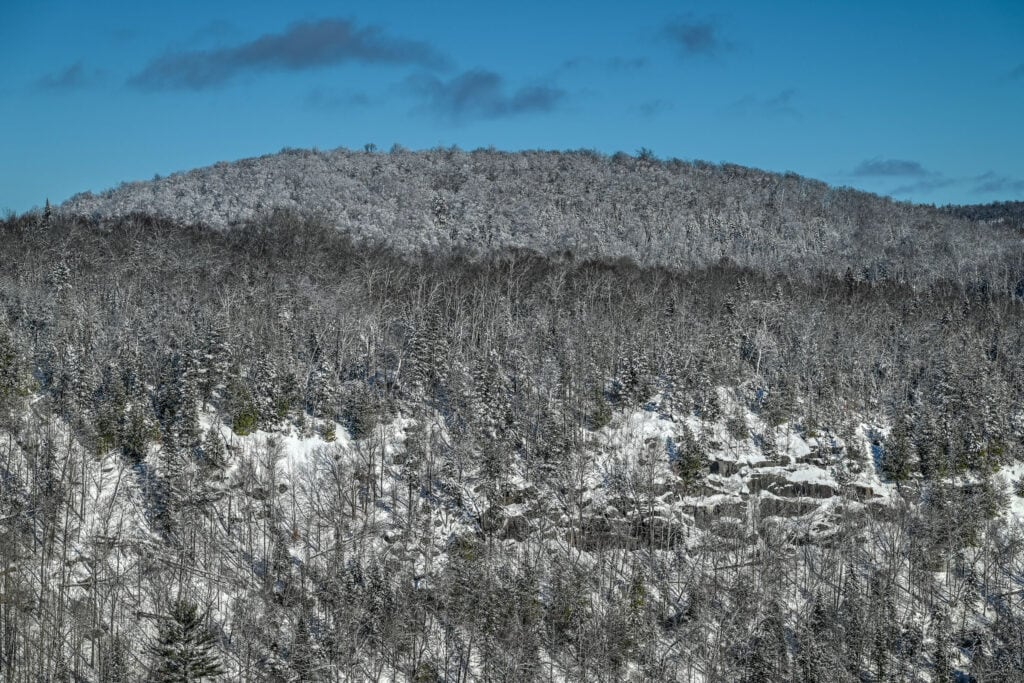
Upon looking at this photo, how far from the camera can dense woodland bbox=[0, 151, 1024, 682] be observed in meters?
54.2

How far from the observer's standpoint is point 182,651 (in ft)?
144

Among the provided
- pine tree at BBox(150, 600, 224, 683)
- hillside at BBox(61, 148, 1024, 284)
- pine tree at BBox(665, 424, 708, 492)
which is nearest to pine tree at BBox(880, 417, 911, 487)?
pine tree at BBox(665, 424, 708, 492)

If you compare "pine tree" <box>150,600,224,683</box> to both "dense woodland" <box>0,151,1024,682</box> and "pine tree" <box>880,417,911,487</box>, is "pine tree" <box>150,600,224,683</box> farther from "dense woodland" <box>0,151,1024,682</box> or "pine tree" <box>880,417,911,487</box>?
"pine tree" <box>880,417,911,487</box>

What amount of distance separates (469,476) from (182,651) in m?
28.3

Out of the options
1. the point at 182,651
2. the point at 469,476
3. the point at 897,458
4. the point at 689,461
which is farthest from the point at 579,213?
the point at 182,651

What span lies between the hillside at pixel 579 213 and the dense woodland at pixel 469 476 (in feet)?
107

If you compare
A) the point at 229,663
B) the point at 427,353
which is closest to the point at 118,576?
the point at 229,663

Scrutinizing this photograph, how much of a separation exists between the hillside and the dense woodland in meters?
32.7

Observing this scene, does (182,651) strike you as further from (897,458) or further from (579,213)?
(579,213)

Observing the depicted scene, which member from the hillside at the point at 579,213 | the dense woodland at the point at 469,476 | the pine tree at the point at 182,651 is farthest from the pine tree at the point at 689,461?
the hillside at the point at 579,213

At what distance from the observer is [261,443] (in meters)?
67.4

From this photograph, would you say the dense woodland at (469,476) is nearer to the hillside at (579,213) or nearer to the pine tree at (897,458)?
the pine tree at (897,458)

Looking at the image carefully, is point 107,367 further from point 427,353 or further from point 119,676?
point 119,676

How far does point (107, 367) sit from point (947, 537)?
6311 centimetres
